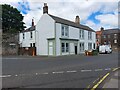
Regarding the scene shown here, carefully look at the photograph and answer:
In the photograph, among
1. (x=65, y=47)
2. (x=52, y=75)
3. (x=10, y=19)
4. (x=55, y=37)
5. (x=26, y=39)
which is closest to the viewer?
(x=52, y=75)

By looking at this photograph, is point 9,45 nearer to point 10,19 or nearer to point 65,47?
point 65,47

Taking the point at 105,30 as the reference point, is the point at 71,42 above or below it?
below

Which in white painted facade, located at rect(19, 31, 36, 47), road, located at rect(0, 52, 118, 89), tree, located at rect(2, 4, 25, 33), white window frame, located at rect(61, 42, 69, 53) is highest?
tree, located at rect(2, 4, 25, 33)

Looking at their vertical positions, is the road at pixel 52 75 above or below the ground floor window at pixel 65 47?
below

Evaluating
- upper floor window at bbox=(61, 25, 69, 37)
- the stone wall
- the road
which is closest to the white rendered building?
upper floor window at bbox=(61, 25, 69, 37)

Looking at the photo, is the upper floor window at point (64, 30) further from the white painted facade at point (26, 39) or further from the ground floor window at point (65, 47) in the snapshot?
the white painted facade at point (26, 39)

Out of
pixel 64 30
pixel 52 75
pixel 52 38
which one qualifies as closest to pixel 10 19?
pixel 64 30

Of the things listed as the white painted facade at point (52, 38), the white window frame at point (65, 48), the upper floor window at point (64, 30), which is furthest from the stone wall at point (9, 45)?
the upper floor window at point (64, 30)

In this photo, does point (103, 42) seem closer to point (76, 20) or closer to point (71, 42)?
point (76, 20)

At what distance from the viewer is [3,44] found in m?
39.3

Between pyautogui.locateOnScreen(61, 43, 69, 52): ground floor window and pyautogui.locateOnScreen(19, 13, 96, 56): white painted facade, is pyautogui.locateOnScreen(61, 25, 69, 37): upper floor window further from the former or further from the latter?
pyautogui.locateOnScreen(61, 43, 69, 52): ground floor window

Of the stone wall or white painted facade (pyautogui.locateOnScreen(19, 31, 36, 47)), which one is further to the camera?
white painted facade (pyautogui.locateOnScreen(19, 31, 36, 47))

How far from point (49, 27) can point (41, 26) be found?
2685 mm

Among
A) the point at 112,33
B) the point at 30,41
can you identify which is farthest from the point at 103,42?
the point at 30,41
